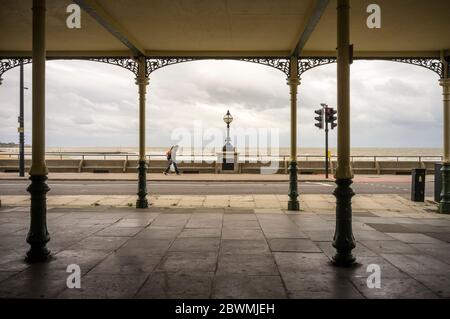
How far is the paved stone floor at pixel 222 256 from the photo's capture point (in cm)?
443

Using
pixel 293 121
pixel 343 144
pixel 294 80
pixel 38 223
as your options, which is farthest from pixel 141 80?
pixel 343 144

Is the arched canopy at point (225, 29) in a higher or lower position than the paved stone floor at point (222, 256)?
higher

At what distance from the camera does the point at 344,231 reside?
564 cm

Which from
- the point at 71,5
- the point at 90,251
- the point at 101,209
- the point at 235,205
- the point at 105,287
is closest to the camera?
the point at 105,287

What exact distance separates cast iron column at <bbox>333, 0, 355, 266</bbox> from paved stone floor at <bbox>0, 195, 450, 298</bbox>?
0.43 m

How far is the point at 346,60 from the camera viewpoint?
5707 mm

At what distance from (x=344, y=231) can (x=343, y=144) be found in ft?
4.14

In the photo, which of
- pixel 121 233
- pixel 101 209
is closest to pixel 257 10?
pixel 121 233

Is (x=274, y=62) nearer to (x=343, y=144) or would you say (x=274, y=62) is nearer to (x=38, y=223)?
(x=343, y=144)

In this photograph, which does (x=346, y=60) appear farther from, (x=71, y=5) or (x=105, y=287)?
(x=71, y=5)

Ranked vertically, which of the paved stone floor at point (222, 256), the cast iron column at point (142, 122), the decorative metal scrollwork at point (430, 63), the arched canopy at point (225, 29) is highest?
the arched canopy at point (225, 29)

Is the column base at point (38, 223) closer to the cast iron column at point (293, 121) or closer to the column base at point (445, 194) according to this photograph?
the cast iron column at point (293, 121)

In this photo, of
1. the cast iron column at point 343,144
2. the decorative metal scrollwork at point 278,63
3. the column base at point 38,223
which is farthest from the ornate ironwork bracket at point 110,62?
the cast iron column at point 343,144

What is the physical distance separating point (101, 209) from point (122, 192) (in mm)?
4826
